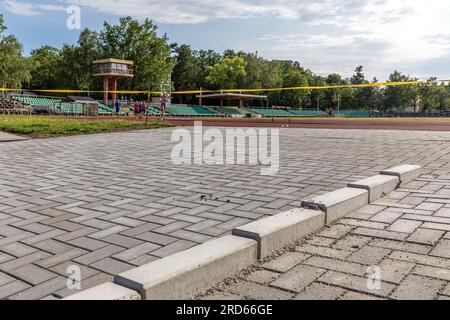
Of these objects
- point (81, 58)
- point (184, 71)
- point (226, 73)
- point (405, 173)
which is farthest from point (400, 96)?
point (405, 173)

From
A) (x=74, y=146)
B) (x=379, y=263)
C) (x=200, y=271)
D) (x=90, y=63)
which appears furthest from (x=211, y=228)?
(x=90, y=63)

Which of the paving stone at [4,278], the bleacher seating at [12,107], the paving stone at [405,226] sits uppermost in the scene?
the bleacher seating at [12,107]

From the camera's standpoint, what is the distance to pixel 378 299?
2.59 meters

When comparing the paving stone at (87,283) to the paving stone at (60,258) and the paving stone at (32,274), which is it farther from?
the paving stone at (60,258)

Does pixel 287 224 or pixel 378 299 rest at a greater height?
pixel 287 224

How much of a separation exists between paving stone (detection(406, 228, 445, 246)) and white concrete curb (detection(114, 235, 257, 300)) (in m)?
1.58

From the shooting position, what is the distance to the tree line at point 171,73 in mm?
68688

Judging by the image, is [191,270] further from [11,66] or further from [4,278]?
[11,66]

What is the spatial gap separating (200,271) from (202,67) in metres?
100.0

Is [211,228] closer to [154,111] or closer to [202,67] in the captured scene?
[154,111]

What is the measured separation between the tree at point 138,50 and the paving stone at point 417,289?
68.8 m

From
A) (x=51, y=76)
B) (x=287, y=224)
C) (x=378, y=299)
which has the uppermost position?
(x=51, y=76)

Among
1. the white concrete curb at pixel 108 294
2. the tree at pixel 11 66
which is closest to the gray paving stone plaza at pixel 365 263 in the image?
the white concrete curb at pixel 108 294

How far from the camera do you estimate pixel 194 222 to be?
4.25 meters
